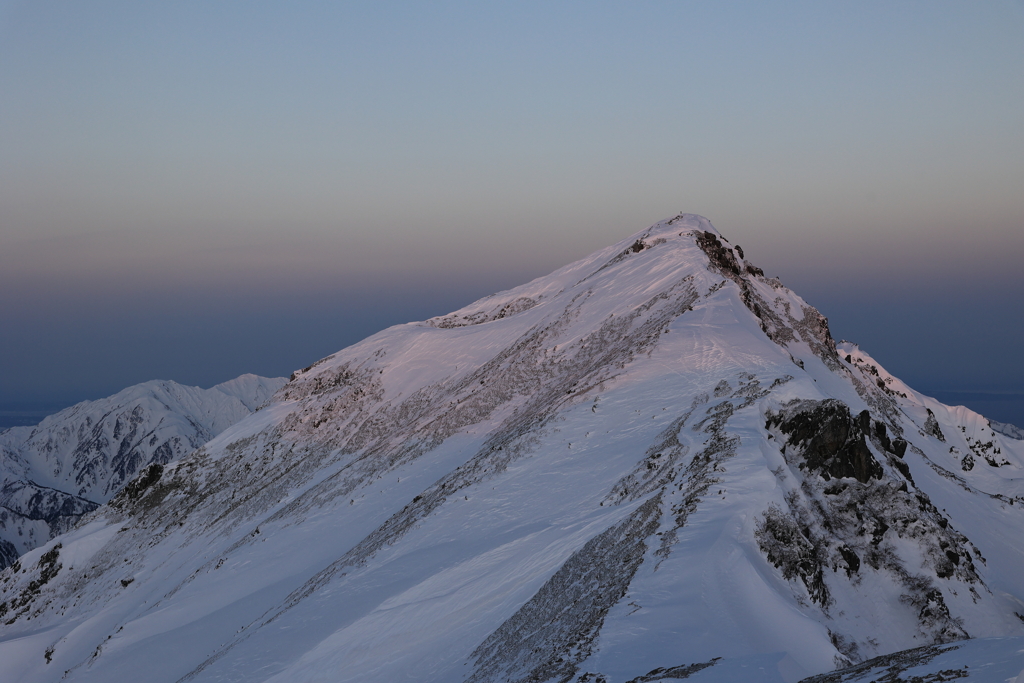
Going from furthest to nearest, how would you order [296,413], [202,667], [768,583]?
[296,413] < [202,667] < [768,583]

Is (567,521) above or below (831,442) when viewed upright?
below

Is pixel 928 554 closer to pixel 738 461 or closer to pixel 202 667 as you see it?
pixel 738 461

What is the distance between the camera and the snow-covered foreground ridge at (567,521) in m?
18.5

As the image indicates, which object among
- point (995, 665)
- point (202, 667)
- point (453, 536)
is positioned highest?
point (995, 665)

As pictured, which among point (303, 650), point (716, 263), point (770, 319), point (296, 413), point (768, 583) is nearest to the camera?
point (768, 583)

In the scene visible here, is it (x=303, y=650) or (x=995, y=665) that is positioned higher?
(x=995, y=665)

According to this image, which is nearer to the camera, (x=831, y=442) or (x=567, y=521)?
(x=831, y=442)

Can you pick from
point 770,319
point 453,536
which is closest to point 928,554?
point 453,536

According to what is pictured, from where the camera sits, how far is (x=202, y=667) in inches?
1238

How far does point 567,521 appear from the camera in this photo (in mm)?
25484

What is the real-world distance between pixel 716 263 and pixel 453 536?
32.0m

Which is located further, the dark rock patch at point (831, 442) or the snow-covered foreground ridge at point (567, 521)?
the dark rock patch at point (831, 442)

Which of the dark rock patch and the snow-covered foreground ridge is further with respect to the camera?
the dark rock patch

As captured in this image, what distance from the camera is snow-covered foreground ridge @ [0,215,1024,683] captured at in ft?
60.7
